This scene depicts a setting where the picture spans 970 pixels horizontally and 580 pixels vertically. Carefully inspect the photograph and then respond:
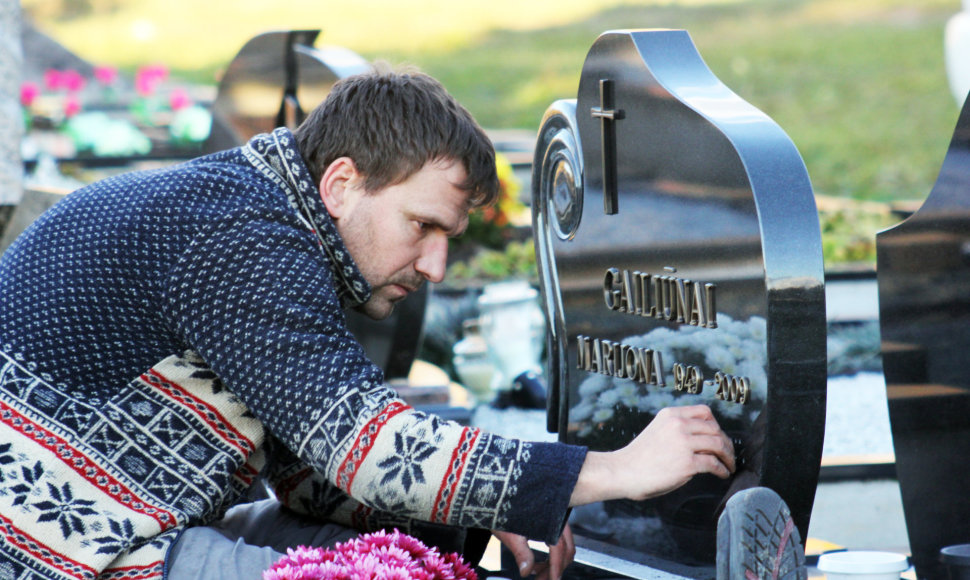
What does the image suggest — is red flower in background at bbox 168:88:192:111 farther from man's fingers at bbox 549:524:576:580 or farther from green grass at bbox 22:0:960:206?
man's fingers at bbox 549:524:576:580

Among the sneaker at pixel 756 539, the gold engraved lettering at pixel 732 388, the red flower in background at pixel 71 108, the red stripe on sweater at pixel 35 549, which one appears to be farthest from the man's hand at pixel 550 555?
the red flower in background at pixel 71 108

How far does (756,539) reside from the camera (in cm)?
210

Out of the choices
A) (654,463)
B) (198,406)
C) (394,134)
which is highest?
(394,134)

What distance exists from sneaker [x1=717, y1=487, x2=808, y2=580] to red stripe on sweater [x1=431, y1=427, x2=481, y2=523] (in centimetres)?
43

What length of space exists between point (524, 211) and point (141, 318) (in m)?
5.75

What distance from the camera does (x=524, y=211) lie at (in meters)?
7.98

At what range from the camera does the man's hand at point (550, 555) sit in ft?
8.77

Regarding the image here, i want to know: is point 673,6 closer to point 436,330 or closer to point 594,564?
point 436,330

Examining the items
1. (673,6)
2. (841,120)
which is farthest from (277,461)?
(673,6)

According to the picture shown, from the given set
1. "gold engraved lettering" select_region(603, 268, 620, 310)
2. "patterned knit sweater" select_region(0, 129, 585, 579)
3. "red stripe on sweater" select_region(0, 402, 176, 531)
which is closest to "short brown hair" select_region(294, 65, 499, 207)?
"patterned knit sweater" select_region(0, 129, 585, 579)

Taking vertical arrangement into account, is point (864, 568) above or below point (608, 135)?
below

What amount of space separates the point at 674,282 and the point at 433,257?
49 centimetres

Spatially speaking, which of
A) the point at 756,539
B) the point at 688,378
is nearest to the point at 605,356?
the point at 688,378

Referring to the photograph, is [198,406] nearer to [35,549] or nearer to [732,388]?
[35,549]
